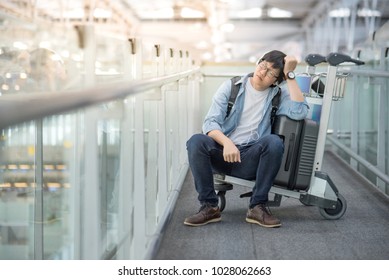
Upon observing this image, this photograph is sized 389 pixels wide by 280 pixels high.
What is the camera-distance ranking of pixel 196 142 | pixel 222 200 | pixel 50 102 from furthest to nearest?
pixel 222 200 < pixel 196 142 < pixel 50 102

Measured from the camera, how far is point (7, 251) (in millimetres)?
4625

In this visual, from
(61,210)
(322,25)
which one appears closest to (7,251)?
(61,210)

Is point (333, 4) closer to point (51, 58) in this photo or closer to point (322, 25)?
point (322, 25)

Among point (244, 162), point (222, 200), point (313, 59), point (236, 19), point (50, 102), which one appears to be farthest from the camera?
point (236, 19)

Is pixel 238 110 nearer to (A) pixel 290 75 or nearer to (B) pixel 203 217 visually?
(A) pixel 290 75

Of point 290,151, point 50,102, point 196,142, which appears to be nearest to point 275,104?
point 290,151

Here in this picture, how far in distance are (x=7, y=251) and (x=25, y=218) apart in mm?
571

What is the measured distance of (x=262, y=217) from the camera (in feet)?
11.3

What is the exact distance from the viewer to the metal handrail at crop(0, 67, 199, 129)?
107 centimetres

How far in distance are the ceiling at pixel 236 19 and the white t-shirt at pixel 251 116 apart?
32.0 feet

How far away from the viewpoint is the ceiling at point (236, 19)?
16.0 metres

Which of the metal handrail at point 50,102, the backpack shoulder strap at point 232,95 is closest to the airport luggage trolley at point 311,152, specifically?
the backpack shoulder strap at point 232,95

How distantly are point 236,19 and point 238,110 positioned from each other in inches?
789

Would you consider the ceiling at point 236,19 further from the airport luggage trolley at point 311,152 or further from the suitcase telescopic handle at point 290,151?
the suitcase telescopic handle at point 290,151
